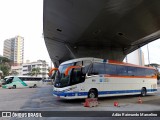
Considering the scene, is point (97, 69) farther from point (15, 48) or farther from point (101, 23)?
point (15, 48)

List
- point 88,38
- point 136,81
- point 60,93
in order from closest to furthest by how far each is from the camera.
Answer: point 60,93
point 136,81
point 88,38

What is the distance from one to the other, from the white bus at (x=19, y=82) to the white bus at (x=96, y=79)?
24.1 metres

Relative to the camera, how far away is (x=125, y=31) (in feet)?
69.4

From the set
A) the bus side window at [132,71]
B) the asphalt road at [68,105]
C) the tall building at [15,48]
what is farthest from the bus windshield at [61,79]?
the tall building at [15,48]

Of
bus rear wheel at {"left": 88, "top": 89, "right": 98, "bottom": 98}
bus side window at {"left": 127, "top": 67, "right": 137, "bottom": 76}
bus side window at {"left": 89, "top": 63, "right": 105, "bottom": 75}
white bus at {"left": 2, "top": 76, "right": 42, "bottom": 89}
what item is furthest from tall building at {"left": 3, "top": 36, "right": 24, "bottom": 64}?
bus rear wheel at {"left": 88, "top": 89, "right": 98, "bottom": 98}

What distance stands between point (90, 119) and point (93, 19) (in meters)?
11.0

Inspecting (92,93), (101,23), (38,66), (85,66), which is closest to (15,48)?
(38,66)

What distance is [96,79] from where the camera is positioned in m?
14.2

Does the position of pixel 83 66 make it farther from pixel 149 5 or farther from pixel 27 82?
pixel 27 82

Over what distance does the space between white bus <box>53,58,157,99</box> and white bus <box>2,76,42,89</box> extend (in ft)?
79.1

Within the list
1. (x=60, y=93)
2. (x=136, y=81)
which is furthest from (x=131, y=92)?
(x=60, y=93)

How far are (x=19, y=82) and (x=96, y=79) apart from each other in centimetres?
2678

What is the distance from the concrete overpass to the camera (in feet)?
46.2

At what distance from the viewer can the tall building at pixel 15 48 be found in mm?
152375
